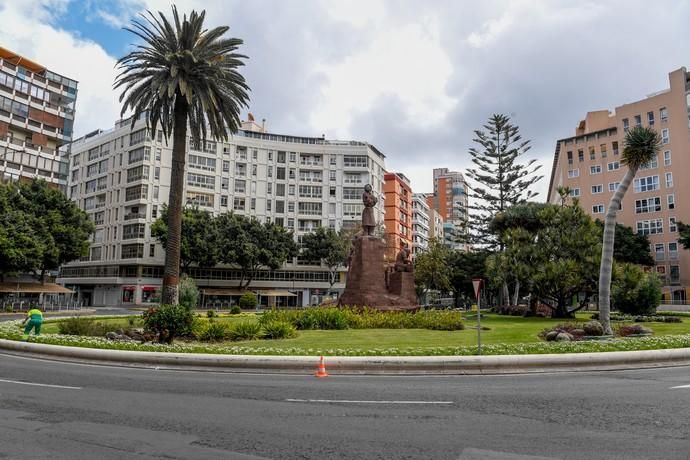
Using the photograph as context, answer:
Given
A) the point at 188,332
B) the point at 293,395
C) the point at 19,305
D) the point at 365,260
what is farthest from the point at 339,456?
the point at 19,305

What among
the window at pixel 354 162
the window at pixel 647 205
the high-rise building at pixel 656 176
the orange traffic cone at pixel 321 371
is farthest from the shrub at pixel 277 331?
the window at pixel 647 205

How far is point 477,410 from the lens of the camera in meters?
7.53

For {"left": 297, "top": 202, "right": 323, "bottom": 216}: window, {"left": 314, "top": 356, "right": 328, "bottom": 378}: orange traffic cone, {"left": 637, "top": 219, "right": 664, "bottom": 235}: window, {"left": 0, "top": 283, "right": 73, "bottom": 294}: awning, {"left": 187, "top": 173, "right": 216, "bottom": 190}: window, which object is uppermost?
{"left": 187, "top": 173, "right": 216, "bottom": 190}: window

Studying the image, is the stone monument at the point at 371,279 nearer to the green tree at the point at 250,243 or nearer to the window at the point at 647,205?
the green tree at the point at 250,243

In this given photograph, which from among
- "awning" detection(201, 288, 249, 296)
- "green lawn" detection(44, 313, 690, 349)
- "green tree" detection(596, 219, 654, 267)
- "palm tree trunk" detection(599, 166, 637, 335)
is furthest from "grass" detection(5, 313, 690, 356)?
"awning" detection(201, 288, 249, 296)

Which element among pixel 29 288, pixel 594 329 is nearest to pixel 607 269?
pixel 594 329

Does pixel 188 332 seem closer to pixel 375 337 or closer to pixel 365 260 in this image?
pixel 375 337

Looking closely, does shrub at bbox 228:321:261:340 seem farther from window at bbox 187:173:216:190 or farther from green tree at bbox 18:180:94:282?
window at bbox 187:173:216:190

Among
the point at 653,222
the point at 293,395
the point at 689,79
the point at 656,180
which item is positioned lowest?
the point at 293,395

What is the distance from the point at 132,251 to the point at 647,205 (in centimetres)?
7340

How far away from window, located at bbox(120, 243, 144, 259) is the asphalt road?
6034cm

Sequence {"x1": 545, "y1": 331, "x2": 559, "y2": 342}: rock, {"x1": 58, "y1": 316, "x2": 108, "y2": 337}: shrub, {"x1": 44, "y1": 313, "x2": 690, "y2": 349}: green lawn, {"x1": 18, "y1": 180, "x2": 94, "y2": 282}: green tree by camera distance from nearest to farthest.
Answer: {"x1": 44, "y1": 313, "x2": 690, "y2": 349}: green lawn, {"x1": 545, "y1": 331, "x2": 559, "y2": 342}: rock, {"x1": 58, "y1": 316, "x2": 108, "y2": 337}: shrub, {"x1": 18, "y1": 180, "x2": 94, "y2": 282}: green tree

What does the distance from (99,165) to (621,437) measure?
269 ft

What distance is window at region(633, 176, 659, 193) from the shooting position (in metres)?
71.0
